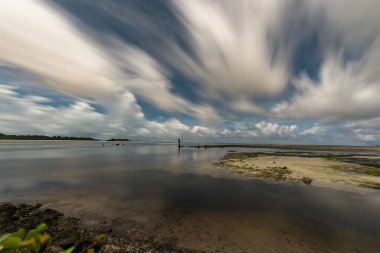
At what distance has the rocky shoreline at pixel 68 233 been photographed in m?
8.03

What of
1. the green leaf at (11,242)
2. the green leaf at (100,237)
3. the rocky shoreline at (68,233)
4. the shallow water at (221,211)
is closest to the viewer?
the green leaf at (11,242)

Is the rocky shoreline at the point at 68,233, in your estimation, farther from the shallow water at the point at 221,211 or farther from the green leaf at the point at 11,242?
the green leaf at the point at 11,242

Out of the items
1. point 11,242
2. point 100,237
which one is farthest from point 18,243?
point 100,237

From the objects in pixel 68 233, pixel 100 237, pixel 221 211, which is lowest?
pixel 221 211

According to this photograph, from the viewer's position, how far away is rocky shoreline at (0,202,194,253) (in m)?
8.03

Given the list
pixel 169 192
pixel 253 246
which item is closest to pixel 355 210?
pixel 253 246

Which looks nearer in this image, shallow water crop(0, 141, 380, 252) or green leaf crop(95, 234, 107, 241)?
green leaf crop(95, 234, 107, 241)

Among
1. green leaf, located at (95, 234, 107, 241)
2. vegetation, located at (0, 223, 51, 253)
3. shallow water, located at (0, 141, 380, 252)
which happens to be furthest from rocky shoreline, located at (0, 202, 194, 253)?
vegetation, located at (0, 223, 51, 253)

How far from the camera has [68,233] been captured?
880 centimetres

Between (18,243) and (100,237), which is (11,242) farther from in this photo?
(100,237)

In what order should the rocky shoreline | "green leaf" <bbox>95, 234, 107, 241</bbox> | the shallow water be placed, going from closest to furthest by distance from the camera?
the rocky shoreline, "green leaf" <bbox>95, 234, 107, 241</bbox>, the shallow water

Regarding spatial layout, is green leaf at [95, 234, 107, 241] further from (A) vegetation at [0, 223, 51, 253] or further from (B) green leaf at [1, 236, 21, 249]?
(B) green leaf at [1, 236, 21, 249]

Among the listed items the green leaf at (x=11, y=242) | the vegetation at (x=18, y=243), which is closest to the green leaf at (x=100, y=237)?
the vegetation at (x=18, y=243)

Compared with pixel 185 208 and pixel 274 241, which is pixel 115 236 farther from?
pixel 274 241
